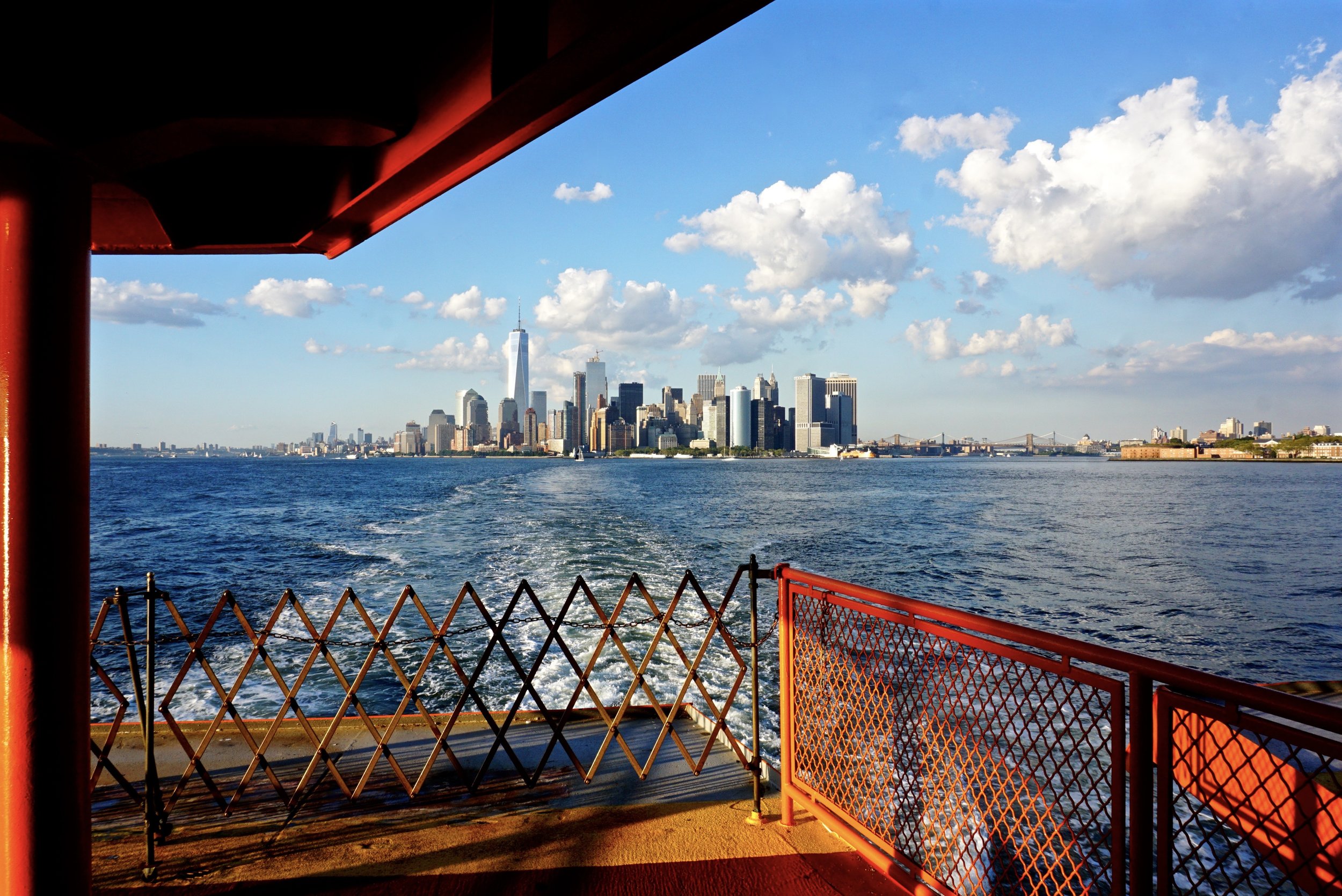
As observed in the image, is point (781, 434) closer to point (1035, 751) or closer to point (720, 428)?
point (720, 428)

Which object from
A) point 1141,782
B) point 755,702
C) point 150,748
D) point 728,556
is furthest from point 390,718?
point 728,556

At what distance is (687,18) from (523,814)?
422 cm

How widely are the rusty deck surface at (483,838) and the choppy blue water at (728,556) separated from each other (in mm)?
4996

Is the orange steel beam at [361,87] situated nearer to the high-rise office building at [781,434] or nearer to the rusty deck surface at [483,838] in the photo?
the rusty deck surface at [483,838]

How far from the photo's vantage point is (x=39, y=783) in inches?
112

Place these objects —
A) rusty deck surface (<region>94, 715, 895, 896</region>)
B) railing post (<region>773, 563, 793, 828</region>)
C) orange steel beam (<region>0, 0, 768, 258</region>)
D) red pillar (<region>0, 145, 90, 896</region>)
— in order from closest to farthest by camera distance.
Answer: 1. orange steel beam (<region>0, 0, 768, 258</region>)
2. red pillar (<region>0, 145, 90, 896</region>)
3. rusty deck surface (<region>94, 715, 895, 896</region>)
4. railing post (<region>773, 563, 793, 828</region>)

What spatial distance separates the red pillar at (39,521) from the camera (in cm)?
278

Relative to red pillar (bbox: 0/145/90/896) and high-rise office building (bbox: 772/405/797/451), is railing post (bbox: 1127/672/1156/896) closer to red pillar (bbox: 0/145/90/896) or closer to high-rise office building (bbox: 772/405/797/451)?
red pillar (bbox: 0/145/90/896)

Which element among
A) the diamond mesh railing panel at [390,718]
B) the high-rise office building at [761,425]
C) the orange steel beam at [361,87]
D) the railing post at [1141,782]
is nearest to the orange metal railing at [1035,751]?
the railing post at [1141,782]

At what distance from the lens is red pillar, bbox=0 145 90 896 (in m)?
2.78

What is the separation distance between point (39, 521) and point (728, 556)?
23.9 m

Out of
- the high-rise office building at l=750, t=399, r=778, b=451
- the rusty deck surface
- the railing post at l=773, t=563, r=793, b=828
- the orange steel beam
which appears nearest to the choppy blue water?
the rusty deck surface

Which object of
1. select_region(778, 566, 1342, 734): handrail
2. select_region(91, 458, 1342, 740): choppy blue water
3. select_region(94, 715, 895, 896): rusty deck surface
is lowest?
select_region(91, 458, 1342, 740): choppy blue water

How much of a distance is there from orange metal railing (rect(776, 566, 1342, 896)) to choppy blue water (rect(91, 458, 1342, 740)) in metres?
6.29
